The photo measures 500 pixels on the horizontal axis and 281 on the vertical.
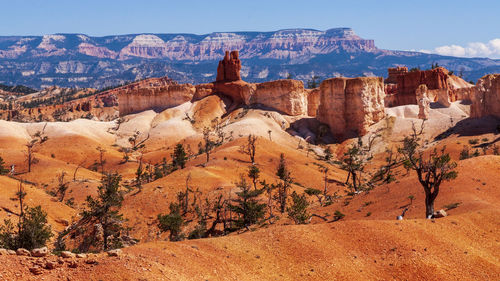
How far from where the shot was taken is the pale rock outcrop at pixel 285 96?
4225 inches

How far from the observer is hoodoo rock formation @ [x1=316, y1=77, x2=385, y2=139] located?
308 ft

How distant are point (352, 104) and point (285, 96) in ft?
58.9

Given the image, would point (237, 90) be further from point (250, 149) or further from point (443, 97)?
point (250, 149)

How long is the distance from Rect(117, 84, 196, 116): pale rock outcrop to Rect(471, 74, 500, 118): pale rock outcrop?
2701 inches

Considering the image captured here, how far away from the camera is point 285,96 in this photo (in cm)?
10762

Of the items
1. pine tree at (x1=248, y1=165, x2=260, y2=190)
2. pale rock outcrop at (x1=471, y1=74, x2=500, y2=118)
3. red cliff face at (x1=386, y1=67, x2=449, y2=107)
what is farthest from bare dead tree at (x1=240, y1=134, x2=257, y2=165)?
red cliff face at (x1=386, y1=67, x2=449, y2=107)

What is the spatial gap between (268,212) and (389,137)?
49.9 meters

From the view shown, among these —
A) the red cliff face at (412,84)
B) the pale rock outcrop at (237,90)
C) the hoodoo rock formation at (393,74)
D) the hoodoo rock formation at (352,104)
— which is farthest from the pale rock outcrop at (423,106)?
the pale rock outcrop at (237,90)

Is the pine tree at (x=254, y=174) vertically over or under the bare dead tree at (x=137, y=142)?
over

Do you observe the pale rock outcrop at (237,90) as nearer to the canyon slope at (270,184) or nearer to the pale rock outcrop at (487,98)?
the canyon slope at (270,184)

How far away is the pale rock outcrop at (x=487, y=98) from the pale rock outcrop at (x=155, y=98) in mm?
68597

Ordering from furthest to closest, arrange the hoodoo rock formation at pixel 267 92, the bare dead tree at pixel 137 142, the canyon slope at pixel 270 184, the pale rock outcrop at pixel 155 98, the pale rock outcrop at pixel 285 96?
the pale rock outcrop at pixel 155 98 → the hoodoo rock formation at pixel 267 92 → the pale rock outcrop at pixel 285 96 → the bare dead tree at pixel 137 142 → the canyon slope at pixel 270 184

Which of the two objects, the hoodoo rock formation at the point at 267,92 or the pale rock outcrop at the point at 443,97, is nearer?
the pale rock outcrop at the point at 443,97

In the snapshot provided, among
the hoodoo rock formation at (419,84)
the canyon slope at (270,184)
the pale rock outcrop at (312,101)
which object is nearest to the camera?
the canyon slope at (270,184)
